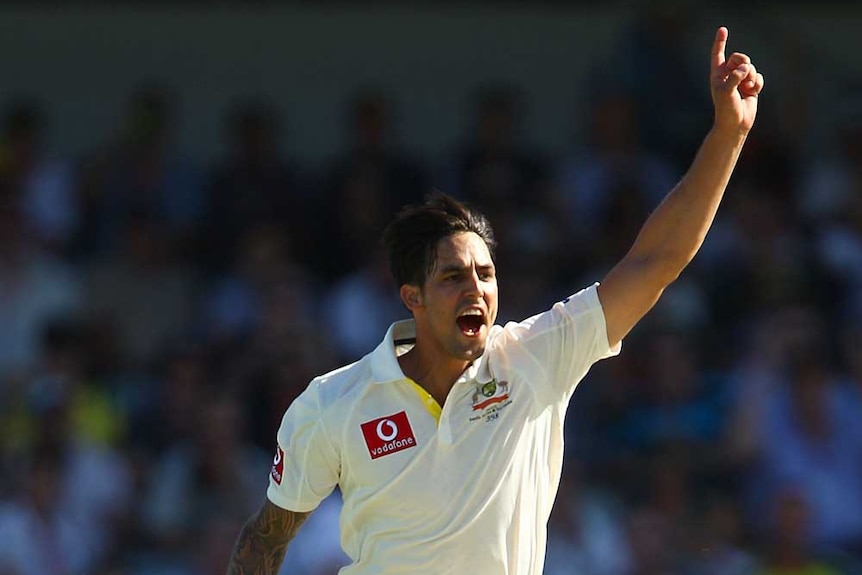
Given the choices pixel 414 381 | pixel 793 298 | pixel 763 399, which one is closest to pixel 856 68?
pixel 793 298

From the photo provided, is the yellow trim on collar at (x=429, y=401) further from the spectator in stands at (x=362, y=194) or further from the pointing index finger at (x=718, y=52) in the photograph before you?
the spectator in stands at (x=362, y=194)

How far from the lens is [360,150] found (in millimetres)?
9852

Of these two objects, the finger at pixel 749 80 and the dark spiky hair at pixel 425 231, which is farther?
the dark spiky hair at pixel 425 231

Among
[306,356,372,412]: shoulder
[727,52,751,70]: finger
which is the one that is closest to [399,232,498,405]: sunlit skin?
[306,356,372,412]: shoulder

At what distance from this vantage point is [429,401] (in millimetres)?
4840

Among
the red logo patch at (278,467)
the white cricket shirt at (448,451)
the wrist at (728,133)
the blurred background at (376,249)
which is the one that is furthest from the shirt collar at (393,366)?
the blurred background at (376,249)

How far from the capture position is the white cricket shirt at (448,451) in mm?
4707

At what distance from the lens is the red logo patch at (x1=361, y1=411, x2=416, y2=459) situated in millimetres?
4762

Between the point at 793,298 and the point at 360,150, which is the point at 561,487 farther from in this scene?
the point at 360,150

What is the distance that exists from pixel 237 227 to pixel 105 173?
2.97 ft

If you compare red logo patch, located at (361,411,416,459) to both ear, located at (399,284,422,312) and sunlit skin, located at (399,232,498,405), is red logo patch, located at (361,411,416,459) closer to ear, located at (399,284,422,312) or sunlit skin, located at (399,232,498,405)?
sunlit skin, located at (399,232,498,405)

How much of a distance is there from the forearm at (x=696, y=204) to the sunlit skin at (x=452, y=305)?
0.47 meters

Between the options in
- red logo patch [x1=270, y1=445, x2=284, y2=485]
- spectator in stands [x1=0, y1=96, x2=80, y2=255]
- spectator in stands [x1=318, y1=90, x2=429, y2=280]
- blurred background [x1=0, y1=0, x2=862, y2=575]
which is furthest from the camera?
spectator in stands [x1=0, y1=96, x2=80, y2=255]

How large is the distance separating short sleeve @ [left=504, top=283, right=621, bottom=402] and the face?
0.51ft
